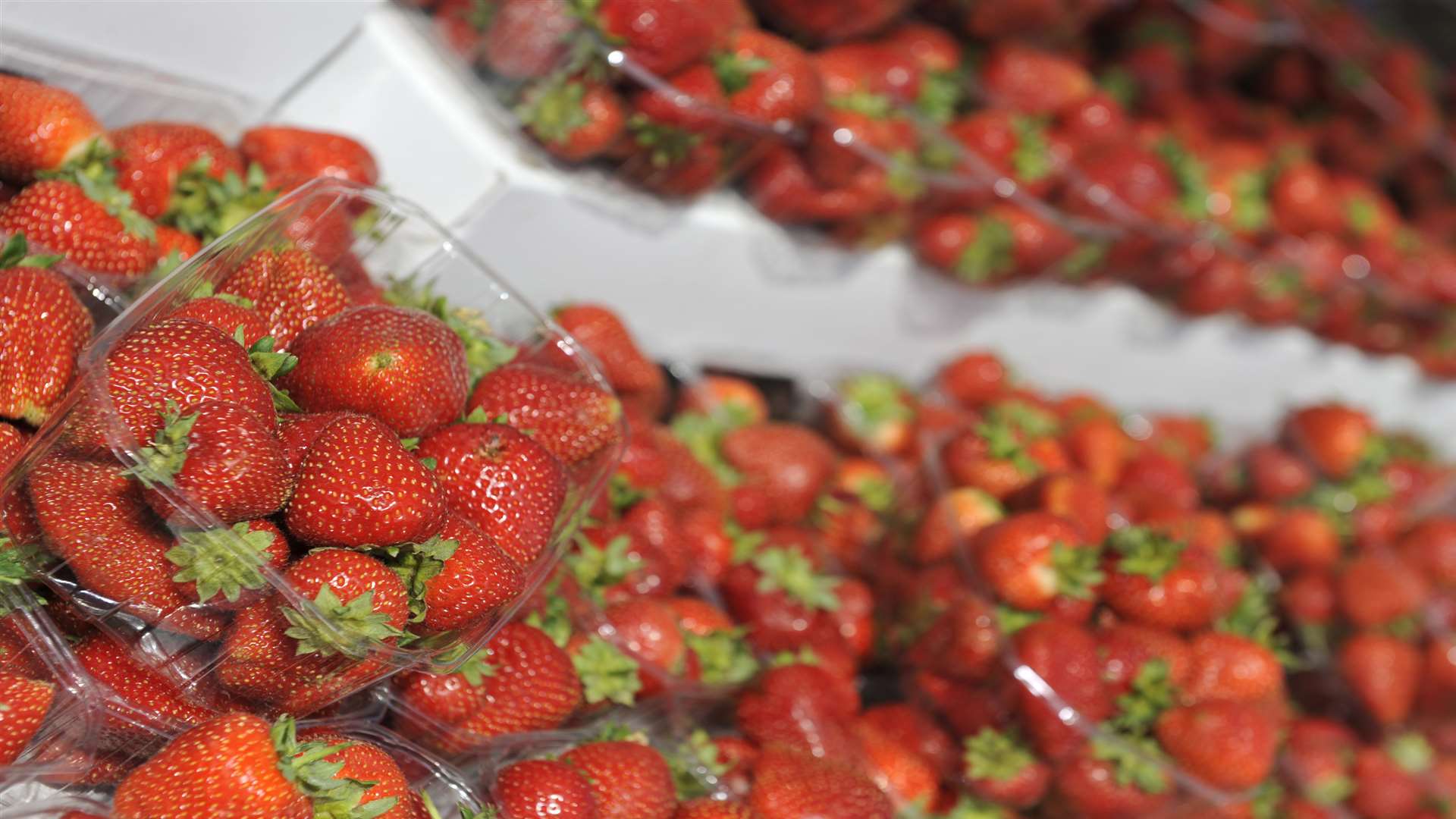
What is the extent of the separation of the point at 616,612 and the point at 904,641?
527 millimetres

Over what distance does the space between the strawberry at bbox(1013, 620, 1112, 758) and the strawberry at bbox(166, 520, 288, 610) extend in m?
1.00

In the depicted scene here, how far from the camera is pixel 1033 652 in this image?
61.9 inches

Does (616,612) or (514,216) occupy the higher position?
(514,216)

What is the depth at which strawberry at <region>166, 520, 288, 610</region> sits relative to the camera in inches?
34.0

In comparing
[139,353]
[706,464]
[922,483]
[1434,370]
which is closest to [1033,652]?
[922,483]

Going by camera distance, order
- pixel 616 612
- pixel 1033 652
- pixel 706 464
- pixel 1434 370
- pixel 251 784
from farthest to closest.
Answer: pixel 1434 370, pixel 706 464, pixel 1033 652, pixel 616 612, pixel 251 784

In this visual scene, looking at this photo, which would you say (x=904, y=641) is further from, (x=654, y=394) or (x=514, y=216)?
(x=514, y=216)

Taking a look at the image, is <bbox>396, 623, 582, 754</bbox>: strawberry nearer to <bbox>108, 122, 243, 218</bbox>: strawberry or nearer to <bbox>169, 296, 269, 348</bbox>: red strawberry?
<bbox>169, 296, 269, 348</bbox>: red strawberry

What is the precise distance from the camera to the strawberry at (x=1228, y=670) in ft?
5.55

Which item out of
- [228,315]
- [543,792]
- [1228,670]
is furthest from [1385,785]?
[228,315]

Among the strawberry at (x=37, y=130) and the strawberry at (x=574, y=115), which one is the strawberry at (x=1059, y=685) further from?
the strawberry at (x=37, y=130)

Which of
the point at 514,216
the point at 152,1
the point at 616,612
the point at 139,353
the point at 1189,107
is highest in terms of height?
the point at 152,1

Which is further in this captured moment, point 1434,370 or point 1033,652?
point 1434,370

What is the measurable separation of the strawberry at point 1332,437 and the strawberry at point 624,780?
79.0 inches
